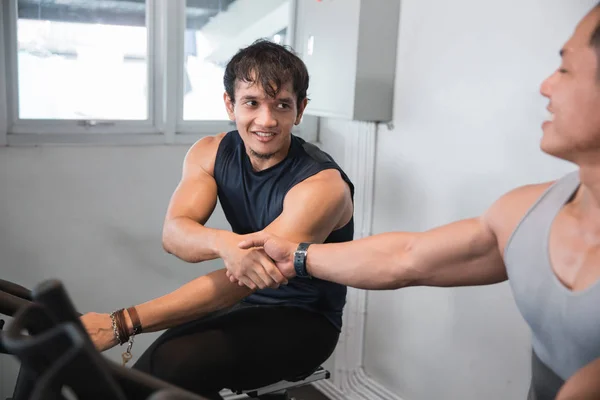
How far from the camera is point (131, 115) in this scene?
2.91m

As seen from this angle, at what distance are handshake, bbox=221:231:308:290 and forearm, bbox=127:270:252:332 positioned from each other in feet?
0.20

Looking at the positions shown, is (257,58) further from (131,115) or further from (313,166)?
(131,115)

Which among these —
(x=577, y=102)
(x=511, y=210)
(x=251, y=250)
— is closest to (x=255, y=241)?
(x=251, y=250)

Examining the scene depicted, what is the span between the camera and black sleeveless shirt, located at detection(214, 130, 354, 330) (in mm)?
1965

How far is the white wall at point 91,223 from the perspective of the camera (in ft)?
8.39

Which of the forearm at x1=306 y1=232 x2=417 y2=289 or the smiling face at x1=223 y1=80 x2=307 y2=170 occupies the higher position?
the smiling face at x1=223 y1=80 x2=307 y2=170

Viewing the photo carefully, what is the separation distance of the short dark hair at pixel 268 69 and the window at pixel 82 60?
946 mm

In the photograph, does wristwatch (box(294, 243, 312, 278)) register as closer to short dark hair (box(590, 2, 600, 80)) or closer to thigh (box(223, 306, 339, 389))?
thigh (box(223, 306, 339, 389))

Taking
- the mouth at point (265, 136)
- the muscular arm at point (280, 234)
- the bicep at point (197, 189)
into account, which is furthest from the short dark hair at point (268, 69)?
the muscular arm at point (280, 234)

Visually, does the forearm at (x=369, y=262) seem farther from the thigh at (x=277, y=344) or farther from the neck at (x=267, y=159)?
the neck at (x=267, y=159)

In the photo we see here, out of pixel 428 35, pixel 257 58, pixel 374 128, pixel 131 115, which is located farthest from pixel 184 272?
pixel 428 35

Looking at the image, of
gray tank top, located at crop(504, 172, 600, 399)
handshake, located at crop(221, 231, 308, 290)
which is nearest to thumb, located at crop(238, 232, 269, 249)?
handshake, located at crop(221, 231, 308, 290)

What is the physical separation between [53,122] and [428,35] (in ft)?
5.25

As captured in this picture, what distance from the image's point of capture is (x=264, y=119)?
1.97m
